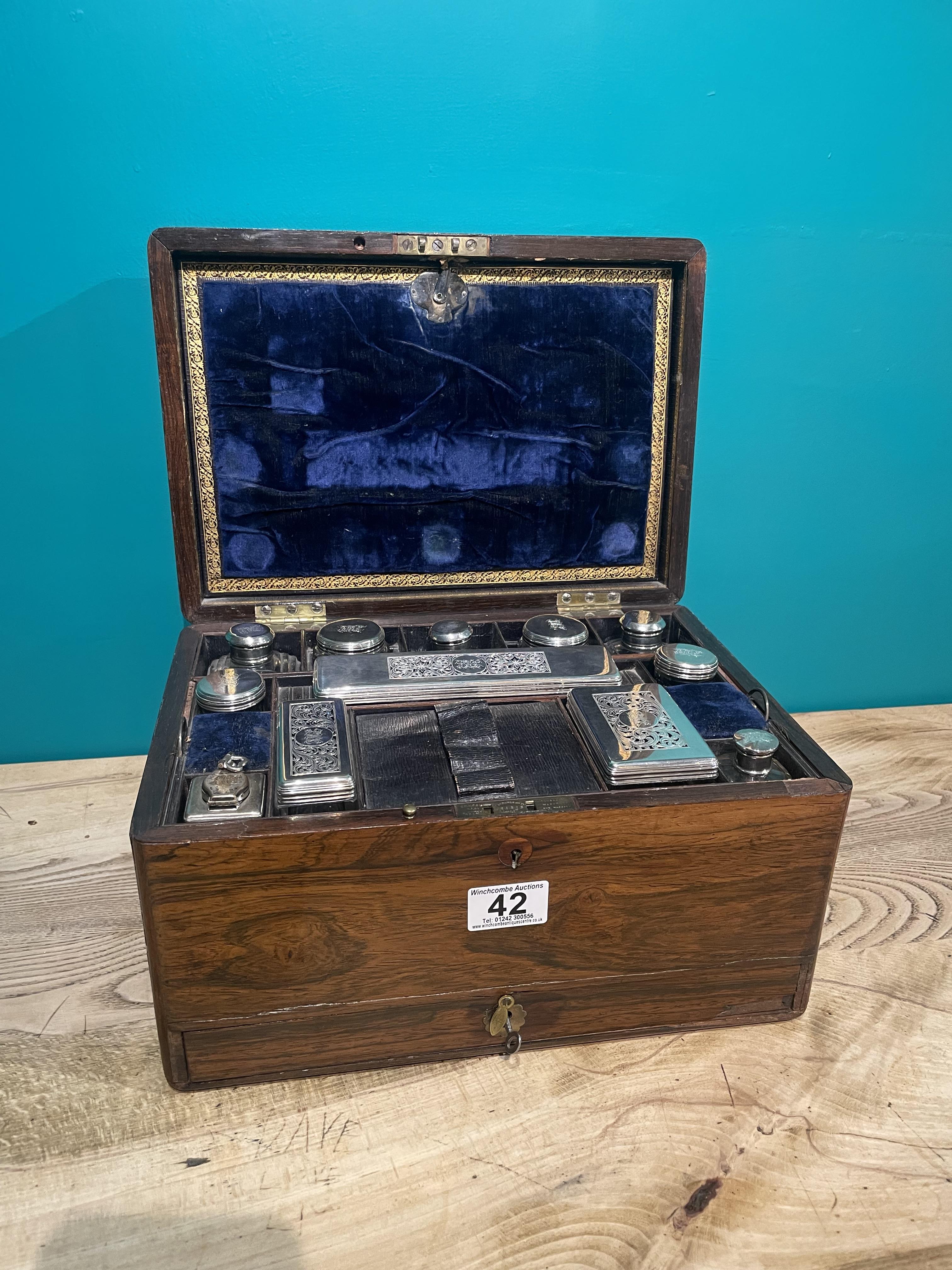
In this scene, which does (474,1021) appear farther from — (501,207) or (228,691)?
(501,207)

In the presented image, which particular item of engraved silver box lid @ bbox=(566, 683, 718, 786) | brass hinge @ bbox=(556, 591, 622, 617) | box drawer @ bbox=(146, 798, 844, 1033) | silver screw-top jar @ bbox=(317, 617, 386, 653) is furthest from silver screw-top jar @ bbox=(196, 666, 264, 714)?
brass hinge @ bbox=(556, 591, 622, 617)

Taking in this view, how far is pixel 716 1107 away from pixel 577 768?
0.51 meters

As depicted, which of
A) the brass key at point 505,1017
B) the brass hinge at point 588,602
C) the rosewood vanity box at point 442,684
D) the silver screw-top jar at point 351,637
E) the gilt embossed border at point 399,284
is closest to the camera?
the rosewood vanity box at point 442,684

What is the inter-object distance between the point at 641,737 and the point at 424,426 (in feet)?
2.44

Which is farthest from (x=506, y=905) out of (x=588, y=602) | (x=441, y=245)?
(x=441, y=245)

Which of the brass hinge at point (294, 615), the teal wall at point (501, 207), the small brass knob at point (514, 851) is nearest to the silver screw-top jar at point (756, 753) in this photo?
the small brass knob at point (514, 851)

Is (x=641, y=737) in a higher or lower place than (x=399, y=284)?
lower

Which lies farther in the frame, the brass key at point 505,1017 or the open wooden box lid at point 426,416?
the open wooden box lid at point 426,416

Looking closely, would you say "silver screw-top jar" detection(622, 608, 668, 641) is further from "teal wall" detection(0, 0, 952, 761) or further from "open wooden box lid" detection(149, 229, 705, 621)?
"teal wall" detection(0, 0, 952, 761)

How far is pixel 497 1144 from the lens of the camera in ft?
4.17

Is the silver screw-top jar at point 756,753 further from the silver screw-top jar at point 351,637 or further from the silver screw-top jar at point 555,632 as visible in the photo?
the silver screw-top jar at point 351,637

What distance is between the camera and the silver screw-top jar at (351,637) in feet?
5.74

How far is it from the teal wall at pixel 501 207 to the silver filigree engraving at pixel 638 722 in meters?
0.93

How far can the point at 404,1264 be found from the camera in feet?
3.67
